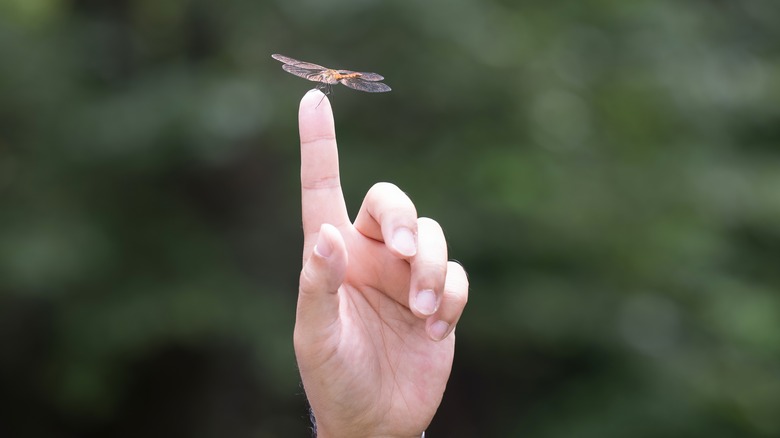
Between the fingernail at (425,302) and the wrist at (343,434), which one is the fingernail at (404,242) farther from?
the wrist at (343,434)

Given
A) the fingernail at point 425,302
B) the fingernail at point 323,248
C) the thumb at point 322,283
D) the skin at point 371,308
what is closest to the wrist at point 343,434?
the skin at point 371,308

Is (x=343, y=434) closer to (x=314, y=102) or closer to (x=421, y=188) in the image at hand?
→ (x=314, y=102)

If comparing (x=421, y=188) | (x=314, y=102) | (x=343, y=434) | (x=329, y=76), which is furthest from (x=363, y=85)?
(x=421, y=188)

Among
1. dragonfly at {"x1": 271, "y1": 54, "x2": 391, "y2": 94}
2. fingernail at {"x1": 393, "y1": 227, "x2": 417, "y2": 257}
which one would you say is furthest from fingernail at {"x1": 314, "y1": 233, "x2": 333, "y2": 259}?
dragonfly at {"x1": 271, "y1": 54, "x2": 391, "y2": 94}

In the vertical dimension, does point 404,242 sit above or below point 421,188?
above

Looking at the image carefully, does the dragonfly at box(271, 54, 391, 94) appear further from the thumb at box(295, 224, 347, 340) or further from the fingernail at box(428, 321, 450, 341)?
the fingernail at box(428, 321, 450, 341)

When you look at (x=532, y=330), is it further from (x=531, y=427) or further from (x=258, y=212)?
(x=258, y=212)
